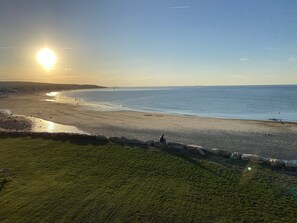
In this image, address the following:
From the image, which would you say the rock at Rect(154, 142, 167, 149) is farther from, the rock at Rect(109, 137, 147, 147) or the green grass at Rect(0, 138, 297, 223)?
the green grass at Rect(0, 138, 297, 223)

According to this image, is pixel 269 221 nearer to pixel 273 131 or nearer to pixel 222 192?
pixel 222 192

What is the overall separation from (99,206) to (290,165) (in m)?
11.0

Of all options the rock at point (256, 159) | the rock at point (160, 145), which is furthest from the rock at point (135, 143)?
the rock at point (256, 159)

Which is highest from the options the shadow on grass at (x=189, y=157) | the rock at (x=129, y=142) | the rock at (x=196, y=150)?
the rock at (x=129, y=142)

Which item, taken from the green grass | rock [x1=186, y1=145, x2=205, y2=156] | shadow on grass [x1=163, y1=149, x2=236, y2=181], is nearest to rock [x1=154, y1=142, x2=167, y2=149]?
shadow on grass [x1=163, y1=149, x2=236, y2=181]

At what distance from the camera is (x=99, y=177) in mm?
14320

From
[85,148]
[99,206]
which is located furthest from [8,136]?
[99,206]

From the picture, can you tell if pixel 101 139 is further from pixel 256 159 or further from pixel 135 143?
pixel 256 159

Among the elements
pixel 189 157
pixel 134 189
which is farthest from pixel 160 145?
pixel 134 189

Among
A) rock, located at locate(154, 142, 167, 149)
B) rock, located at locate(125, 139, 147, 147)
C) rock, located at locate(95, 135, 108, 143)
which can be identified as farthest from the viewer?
rock, located at locate(95, 135, 108, 143)

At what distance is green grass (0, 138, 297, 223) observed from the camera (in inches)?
438

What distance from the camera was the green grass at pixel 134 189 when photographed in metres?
11.1

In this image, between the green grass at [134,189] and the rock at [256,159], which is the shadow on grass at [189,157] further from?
the rock at [256,159]

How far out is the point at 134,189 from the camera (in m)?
13.1
